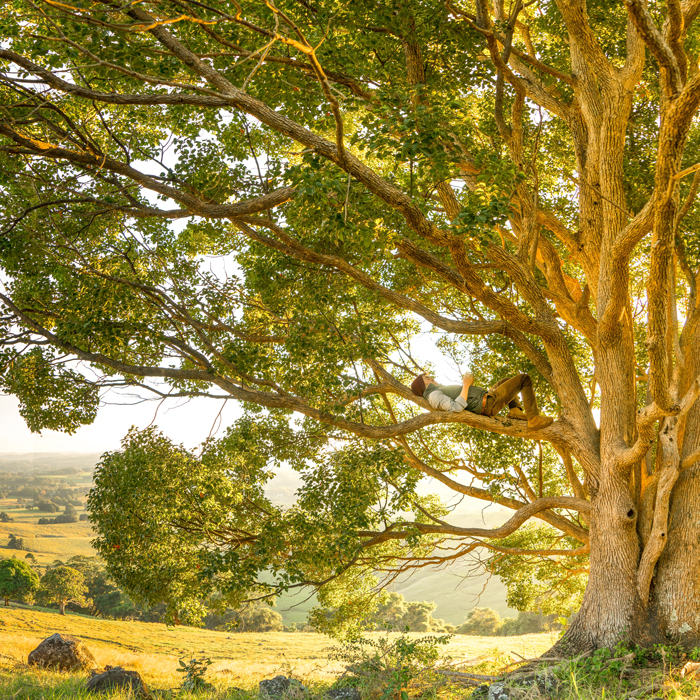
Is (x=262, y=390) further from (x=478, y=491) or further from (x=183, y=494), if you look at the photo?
(x=478, y=491)

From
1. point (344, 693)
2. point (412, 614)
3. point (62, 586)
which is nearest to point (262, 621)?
point (412, 614)

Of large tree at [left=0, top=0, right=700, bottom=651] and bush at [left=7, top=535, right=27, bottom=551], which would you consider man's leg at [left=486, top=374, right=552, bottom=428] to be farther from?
bush at [left=7, top=535, right=27, bottom=551]

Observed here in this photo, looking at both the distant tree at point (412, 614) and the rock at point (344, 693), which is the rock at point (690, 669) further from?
the distant tree at point (412, 614)

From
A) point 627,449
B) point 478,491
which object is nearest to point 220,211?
point 627,449

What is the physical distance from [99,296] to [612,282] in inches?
255

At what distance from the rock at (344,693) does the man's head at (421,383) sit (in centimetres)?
370

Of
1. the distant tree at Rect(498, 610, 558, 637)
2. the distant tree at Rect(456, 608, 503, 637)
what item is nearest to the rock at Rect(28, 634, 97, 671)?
the distant tree at Rect(498, 610, 558, 637)

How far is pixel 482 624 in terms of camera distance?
31.4 m

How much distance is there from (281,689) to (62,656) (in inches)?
319

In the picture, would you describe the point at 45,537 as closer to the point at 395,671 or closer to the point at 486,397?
the point at 395,671

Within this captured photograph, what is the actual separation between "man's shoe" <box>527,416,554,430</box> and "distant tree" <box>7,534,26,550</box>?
1541 inches

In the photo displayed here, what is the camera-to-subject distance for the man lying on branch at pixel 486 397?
616cm

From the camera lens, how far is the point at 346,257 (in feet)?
24.8

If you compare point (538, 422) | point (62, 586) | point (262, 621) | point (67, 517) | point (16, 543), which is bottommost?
point (262, 621)
